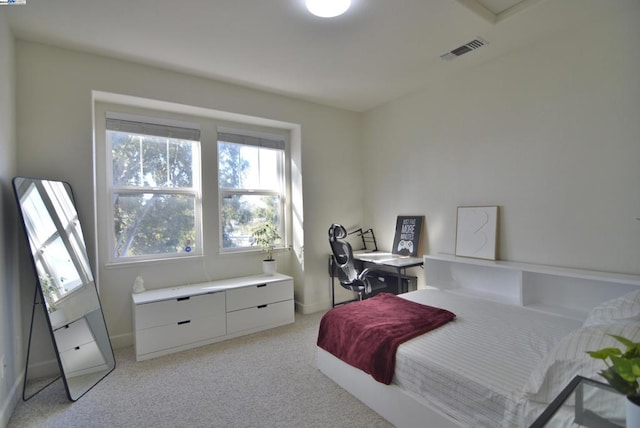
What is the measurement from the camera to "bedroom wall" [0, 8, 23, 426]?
1966 mm

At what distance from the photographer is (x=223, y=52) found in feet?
8.72

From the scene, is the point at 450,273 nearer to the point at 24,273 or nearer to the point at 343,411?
the point at 343,411

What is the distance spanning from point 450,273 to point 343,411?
6.50ft

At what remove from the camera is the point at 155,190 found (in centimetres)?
322

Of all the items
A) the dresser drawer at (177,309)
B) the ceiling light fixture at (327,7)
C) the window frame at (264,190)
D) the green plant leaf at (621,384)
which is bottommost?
the dresser drawer at (177,309)

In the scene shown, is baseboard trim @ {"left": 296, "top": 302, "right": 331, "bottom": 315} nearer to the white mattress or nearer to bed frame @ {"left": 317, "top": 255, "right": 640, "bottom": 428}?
bed frame @ {"left": 317, "top": 255, "right": 640, "bottom": 428}

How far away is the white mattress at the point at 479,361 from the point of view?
1430 millimetres

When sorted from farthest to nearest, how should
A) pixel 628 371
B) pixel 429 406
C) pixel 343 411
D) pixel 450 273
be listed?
pixel 450 273 → pixel 343 411 → pixel 429 406 → pixel 628 371

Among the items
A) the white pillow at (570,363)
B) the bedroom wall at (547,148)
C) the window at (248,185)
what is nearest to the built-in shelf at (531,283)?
the bedroom wall at (547,148)

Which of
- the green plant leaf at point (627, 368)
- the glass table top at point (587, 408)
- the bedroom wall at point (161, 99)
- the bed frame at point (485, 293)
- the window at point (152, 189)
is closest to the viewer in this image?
the green plant leaf at point (627, 368)

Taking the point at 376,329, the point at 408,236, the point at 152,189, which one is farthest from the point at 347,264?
the point at 152,189

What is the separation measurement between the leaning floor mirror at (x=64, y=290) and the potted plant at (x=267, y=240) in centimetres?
164

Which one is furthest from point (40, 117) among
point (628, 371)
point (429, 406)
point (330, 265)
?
Result: point (628, 371)

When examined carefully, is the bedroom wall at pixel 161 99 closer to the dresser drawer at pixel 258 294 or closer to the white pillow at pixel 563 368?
the dresser drawer at pixel 258 294
